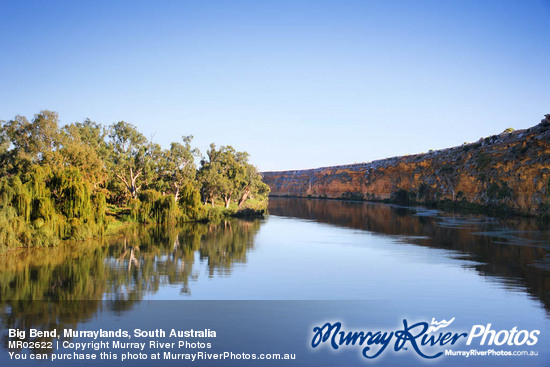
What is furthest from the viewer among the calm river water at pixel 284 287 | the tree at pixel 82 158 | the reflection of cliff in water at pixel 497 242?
the tree at pixel 82 158

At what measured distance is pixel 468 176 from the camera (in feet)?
194

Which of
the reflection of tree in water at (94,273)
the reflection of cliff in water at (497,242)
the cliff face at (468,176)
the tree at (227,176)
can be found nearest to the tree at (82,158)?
the reflection of tree in water at (94,273)

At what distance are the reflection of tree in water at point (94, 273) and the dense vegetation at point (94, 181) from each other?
4.84ft

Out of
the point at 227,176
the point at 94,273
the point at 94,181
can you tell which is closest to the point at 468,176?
the point at 227,176

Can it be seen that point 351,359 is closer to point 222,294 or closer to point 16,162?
point 222,294

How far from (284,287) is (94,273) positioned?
7.13 metres

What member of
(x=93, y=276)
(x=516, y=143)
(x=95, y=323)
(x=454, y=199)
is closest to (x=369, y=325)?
(x=95, y=323)

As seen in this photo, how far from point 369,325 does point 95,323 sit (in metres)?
6.91

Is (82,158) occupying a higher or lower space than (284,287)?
higher

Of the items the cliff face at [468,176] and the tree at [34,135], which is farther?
the cliff face at [468,176]

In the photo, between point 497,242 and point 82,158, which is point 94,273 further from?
point 497,242

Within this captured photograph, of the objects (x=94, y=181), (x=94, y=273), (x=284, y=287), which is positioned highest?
(x=94, y=181)

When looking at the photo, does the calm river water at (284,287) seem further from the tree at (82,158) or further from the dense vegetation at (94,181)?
the tree at (82,158)

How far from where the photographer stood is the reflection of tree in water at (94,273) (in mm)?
11438
